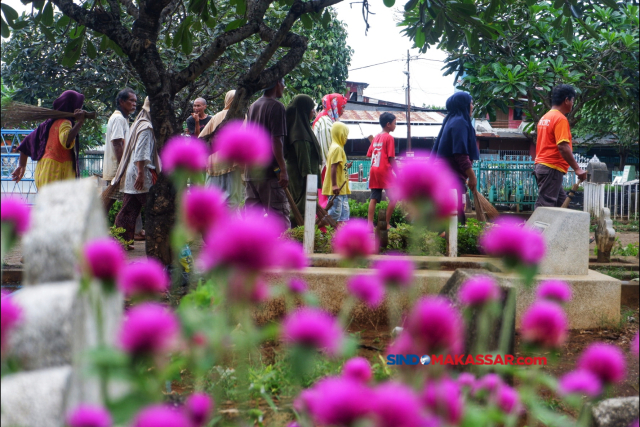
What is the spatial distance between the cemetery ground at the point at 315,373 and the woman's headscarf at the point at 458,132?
2.09 meters

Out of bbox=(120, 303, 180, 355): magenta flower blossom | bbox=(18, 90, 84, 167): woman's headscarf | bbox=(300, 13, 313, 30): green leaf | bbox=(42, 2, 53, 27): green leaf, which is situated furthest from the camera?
bbox=(18, 90, 84, 167): woman's headscarf

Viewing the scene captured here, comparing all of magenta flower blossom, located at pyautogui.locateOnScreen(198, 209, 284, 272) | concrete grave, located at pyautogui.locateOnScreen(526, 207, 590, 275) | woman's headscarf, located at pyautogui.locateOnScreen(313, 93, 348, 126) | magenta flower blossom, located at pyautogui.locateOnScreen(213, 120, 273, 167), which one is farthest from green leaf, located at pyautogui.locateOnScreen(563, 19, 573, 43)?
magenta flower blossom, located at pyautogui.locateOnScreen(198, 209, 284, 272)

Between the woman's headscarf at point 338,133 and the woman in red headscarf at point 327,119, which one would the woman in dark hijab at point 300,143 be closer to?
the woman's headscarf at point 338,133

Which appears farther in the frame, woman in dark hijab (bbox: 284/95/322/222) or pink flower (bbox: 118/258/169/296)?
woman in dark hijab (bbox: 284/95/322/222)

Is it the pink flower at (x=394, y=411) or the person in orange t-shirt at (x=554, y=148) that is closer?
the pink flower at (x=394, y=411)

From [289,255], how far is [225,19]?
12.1 metres

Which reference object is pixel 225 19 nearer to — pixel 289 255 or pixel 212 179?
pixel 212 179

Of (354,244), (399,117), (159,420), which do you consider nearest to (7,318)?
(159,420)

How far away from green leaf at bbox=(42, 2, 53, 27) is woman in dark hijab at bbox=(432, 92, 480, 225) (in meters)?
3.75

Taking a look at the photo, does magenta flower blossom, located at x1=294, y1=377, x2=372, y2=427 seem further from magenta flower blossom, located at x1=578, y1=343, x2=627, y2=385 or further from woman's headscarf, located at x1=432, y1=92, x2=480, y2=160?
woman's headscarf, located at x1=432, y1=92, x2=480, y2=160

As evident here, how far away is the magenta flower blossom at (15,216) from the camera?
3.28 ft

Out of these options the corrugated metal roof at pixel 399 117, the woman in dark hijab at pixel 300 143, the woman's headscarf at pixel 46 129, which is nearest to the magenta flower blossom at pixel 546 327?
the woman in dark hijab at pixel 300 143

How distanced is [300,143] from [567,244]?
2.75 m

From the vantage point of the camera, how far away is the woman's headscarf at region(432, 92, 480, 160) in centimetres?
603
